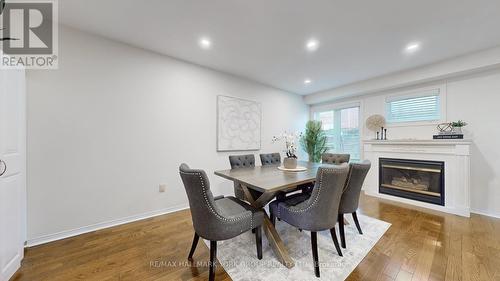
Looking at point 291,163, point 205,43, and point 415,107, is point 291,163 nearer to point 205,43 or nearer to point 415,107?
point 205,43

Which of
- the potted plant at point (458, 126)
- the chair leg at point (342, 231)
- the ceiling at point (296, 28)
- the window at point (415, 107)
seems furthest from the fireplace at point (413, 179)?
the chair leg at point (342, 231)

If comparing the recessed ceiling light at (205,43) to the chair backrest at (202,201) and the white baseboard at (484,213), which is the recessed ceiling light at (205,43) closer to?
the chair backrest at (202,201)

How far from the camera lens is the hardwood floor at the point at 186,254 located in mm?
1629

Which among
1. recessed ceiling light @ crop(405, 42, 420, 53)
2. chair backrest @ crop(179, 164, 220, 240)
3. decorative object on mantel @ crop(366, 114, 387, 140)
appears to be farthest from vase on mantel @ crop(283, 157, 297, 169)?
decorative object on mantel @ crop(366, 114, 387, 140)

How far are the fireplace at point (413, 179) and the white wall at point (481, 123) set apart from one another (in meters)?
0.48

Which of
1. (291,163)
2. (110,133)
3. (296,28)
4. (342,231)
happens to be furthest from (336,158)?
(110,133)

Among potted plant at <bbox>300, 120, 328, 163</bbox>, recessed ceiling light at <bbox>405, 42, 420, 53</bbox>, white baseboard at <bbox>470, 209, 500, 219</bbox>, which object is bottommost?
white baseboard at <bbox>470, 209, 500, 219</bbox>

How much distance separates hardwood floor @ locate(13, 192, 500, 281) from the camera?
5.34 ft

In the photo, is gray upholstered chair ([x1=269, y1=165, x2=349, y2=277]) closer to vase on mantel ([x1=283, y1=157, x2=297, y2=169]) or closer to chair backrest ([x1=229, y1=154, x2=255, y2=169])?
vase on mantel ([x1=283, y1=157, x2=297, y2=169])

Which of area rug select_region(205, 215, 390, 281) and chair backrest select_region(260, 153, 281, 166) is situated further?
chair backrest select_region(260, 153, 281, 166)

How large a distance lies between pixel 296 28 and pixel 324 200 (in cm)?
205

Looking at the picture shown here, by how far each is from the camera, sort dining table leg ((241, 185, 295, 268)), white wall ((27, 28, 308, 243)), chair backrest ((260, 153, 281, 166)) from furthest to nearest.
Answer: chair backrest ((260, 153, 281, 166)) < white wall ((27, 28, 308, 243)) < dining table leg ((241, 185, 295, 268))

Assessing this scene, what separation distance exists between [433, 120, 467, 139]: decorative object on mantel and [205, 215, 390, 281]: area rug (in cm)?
216

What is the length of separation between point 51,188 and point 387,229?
4.27 metres
